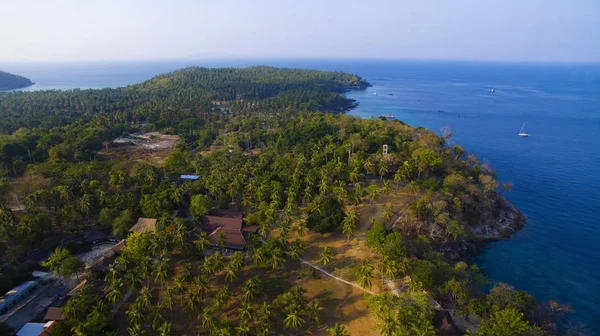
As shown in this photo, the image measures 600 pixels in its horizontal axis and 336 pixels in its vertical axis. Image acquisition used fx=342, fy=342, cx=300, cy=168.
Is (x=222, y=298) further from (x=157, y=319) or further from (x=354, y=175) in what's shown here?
(x=354, y=175)

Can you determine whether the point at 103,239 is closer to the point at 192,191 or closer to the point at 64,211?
the point at 64,211

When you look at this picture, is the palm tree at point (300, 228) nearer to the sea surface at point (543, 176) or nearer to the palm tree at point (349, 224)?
the palm tree at point (349, 224)

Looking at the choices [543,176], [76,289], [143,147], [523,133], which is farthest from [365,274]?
[523,133]

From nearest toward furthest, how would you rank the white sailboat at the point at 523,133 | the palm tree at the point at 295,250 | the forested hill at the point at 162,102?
the palm tree at the point at 295,250 < the white sailboat at the point at 523,133 < the forested hill at the point at 162,102

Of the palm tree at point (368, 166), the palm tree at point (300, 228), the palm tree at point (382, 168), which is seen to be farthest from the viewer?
the palm tree at point (368, 166)

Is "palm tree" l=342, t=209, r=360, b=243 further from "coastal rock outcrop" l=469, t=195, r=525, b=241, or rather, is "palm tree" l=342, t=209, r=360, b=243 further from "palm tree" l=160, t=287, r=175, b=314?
"palm tree" l=160, t=287, r=175, b=314

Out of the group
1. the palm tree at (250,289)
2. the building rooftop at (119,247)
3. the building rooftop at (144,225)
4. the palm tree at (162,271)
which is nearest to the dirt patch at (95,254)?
the building rooftop at (119,247)

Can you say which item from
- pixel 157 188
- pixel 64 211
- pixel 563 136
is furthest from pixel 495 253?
pixel 563 136
